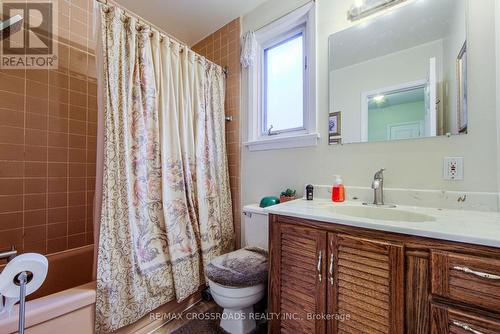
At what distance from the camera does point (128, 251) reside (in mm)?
1242

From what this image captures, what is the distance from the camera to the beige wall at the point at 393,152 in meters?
1.03

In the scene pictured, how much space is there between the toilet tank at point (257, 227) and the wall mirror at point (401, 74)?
2.41ft

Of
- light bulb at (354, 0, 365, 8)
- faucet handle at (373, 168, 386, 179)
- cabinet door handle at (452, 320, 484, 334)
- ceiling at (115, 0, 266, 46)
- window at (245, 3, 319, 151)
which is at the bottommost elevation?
cabinet door handle at (452, 320, 484, 334)

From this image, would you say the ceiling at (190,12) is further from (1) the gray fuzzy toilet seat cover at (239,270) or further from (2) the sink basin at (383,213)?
(1) the gray fuzzy toilet seat cover at (239,270)

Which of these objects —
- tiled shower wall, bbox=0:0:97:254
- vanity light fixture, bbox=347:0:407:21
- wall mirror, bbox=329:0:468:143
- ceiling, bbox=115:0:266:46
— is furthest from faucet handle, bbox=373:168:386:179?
tiled shower wall, bbox=0:0:97:254

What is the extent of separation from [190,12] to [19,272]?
2149mm

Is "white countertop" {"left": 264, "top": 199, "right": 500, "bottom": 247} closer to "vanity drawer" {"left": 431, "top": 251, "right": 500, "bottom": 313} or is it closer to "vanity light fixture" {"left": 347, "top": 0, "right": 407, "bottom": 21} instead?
"vanity drawer" {"left": 431, "top": 251, "right": 500, "bottom": 313}

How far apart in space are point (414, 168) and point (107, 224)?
1715mm

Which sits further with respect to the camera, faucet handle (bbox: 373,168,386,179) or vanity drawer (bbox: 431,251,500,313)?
faucet handle (bbox: 373,168,386,179)

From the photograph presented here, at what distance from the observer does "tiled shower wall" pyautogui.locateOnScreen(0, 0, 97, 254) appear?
1.46 m

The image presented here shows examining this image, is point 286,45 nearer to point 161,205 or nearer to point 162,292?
point 161,205

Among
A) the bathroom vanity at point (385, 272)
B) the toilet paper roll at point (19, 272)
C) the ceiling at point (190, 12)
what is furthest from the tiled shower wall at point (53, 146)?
the bathroom vanity at point (385, 272)

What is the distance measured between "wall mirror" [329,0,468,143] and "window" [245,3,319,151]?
20cm

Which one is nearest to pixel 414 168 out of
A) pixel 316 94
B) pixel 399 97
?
pixel 399 97
